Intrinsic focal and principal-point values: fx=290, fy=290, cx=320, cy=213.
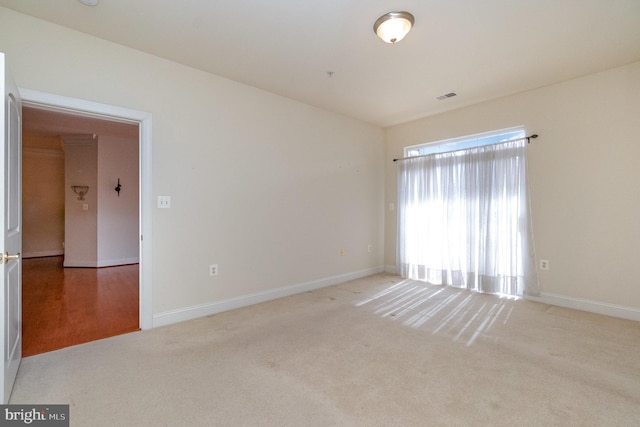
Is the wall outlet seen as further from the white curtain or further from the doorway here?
the white curtain

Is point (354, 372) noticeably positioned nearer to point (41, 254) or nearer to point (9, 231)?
point (9, 231)

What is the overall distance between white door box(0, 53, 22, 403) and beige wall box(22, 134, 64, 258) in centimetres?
671

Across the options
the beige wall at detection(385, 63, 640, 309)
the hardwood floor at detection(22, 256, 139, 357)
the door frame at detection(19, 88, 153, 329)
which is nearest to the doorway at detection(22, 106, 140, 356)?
the hardwood floor at detection(22, 256, 139, 357)

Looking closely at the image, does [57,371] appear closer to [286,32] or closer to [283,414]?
[283,414]

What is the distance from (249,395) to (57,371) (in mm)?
1419

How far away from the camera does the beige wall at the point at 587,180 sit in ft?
9.91

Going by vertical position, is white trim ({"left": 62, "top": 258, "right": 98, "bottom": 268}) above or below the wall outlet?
below

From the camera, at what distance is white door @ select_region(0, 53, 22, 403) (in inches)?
62.2

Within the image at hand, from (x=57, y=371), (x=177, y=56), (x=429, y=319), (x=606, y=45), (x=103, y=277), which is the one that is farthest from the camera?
(x=103, y=277)

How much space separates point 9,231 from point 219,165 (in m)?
1.77

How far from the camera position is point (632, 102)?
298cm

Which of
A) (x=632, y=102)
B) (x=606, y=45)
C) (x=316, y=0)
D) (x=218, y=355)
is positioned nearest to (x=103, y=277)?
(x=218, y=355)

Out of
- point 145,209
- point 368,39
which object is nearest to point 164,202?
point 145,209

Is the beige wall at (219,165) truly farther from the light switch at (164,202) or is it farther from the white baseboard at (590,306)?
the white baseboard at (590,306)
